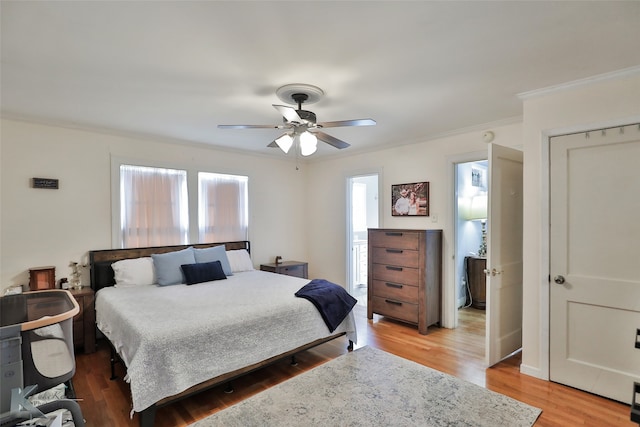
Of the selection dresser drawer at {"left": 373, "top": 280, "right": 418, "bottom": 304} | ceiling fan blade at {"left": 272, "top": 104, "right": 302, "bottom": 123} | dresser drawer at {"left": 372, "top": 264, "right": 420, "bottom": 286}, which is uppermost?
ceiling fan blade at {"left": 272, "top": 104, "right": 302, "bottom": 123}

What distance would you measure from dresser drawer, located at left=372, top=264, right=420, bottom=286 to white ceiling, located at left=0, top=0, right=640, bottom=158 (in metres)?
1.86

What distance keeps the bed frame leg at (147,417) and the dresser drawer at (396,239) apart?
297cm

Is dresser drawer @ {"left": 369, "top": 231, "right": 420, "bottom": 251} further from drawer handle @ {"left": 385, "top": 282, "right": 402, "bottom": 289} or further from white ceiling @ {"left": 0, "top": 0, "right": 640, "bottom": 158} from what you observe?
white ceiling @ {"left": 0, "top": 0, "right": 640, "bottom": 158}

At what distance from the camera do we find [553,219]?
2.60m

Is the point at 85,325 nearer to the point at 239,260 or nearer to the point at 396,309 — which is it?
the point at 239,260

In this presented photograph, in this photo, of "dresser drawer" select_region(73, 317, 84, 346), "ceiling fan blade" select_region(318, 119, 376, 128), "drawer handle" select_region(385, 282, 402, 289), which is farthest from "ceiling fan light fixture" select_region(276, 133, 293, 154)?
"dresser drawer" select_region(73, 317, 84, 346)

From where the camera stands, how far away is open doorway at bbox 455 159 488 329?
4.73 meters

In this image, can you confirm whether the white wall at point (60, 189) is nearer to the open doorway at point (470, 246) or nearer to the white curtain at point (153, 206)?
the white curtain at point (153, 206)

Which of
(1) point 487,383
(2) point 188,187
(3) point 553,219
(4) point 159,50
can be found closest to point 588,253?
(3) point 553,219

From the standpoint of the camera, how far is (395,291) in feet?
13.3

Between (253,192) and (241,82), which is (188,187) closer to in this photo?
(253,192)

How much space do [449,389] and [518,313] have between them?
1571 mm

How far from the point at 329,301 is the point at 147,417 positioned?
1641mm

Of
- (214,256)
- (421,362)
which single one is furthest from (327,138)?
(214,256)
